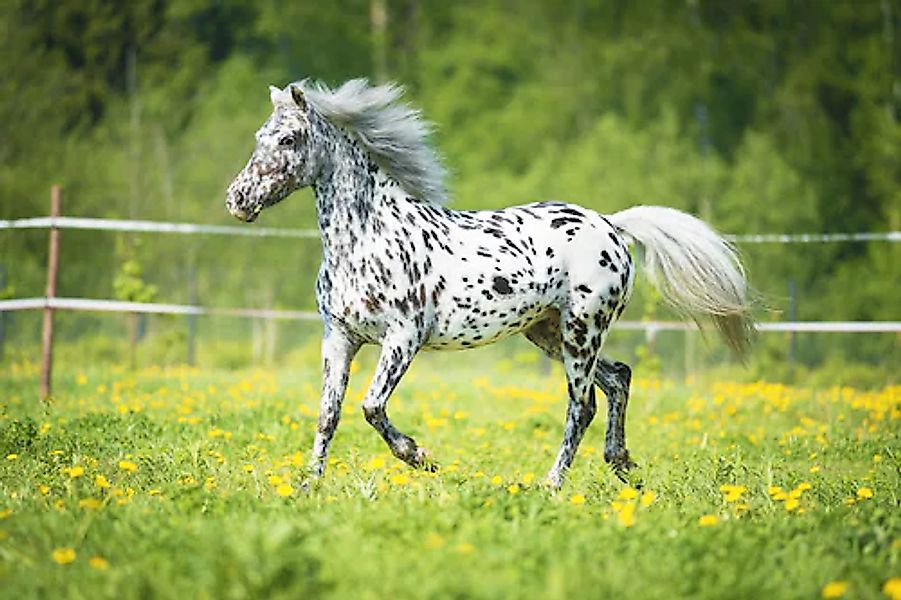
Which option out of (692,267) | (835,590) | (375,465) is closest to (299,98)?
(375,465)

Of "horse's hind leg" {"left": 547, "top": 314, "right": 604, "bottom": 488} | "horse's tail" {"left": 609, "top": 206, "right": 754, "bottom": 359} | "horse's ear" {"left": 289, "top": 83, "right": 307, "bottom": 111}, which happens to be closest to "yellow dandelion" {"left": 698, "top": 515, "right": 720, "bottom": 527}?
"horse's hind leg" {"left": 547, "top": 314, "right": 604, "bottom": 488}

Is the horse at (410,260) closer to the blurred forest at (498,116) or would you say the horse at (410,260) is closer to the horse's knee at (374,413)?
the horse's knee at (374,413)

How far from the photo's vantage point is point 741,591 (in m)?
4.02

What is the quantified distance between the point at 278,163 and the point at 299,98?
366 mm

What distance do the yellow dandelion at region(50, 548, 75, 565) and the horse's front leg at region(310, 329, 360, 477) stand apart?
2.35m

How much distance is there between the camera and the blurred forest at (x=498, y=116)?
19234 millimetres

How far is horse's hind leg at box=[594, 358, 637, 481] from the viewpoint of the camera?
7227mm

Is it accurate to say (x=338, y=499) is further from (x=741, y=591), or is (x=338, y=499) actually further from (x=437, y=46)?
(x=437, y=46)

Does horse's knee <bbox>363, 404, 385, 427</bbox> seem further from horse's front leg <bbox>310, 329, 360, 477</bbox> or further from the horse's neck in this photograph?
the horse's neck

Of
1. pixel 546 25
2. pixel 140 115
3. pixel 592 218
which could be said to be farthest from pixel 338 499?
pixel 546 25

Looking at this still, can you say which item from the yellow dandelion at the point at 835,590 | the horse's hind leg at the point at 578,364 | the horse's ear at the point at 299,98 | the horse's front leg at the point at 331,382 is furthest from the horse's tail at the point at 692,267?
the yellow dandelion at the point at 835,590

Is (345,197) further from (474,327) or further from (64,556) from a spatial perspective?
(64,556)

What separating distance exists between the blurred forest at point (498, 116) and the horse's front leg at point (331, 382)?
9625mm

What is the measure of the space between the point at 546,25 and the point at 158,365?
39.2 ft
